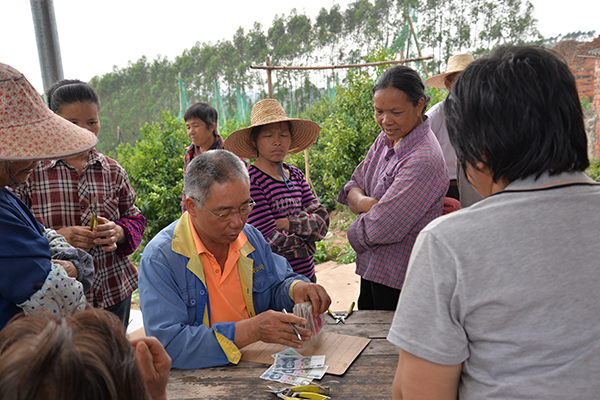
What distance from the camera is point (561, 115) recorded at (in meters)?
0.91

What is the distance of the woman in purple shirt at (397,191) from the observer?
2.31 m

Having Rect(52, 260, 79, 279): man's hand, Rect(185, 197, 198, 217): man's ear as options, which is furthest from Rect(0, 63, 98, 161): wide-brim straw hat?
Rect(185, 197, 198, 217): man's ear

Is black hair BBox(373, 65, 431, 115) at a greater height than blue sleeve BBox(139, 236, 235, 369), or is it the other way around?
black hair BBox(373, 65, 431, 115)

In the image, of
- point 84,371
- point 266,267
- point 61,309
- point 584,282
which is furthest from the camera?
point 266,267

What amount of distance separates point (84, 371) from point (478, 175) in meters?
0.96

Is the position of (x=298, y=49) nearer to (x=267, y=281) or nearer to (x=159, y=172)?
(x=159, y=172)

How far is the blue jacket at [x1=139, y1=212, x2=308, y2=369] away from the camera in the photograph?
5.47 feet

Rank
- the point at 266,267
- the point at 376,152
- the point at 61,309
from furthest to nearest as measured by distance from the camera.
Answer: the point at 376,152
the point at 266,267
the point at 61,309

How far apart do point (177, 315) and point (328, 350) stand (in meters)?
0.68

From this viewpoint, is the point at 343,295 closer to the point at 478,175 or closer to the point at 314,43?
the point at 478,175

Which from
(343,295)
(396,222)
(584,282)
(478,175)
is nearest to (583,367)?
(584,282)

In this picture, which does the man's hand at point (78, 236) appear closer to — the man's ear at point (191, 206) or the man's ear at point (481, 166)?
the man's ear at point (191, 206)

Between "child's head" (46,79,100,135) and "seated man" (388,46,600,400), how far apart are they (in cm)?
220

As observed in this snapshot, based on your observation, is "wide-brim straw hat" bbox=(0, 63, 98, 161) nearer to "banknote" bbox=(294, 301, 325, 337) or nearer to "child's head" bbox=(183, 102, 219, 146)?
"banknote" bbox=(294, 301, 325, 337)
